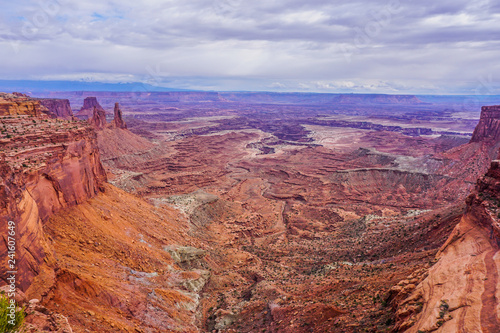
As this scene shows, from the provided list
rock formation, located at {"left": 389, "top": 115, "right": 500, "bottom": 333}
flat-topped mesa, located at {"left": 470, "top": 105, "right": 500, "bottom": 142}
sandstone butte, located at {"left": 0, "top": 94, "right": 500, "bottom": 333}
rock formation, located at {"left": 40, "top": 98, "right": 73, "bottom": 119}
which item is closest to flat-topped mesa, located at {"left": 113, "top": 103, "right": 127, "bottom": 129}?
rock formation, located at {"left": 40, "top": 98, "right": 73, "bottom": 119}

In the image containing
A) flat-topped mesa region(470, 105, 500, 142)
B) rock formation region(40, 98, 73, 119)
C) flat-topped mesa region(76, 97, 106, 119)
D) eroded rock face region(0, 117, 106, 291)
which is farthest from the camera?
flat-topped mesa region(76, 97, 106, 119)

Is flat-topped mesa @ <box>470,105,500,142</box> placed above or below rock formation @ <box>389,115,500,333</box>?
above

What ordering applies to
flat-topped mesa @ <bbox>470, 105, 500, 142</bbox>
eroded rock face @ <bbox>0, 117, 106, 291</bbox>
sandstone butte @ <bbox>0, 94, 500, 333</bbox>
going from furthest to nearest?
flat-topped mesa @ <bbox>470, 105, 500, 142</bbox> < eroded rock face @ <bbox>0, 117, 106, 291</bbox> < sandstone butte @ <bbox>0, 94, 500, 333</bbox>

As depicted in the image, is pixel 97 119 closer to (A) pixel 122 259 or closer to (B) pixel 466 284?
(A) pixel 122 259

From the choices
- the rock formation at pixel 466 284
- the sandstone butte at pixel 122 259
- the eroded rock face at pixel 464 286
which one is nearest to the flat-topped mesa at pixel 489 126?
the sandstone butte at pixel 122 259

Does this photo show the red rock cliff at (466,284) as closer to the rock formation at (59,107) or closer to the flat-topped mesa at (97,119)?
the flat-topped mesa at (97,119)

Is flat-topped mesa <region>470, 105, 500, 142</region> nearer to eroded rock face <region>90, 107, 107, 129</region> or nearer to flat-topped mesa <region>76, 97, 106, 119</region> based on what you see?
eroded rock face <region>90, 107, 107, 129</region>

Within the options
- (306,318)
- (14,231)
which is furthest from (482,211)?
(14,231)

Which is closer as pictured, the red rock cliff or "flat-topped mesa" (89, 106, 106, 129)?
the red rock cliff
